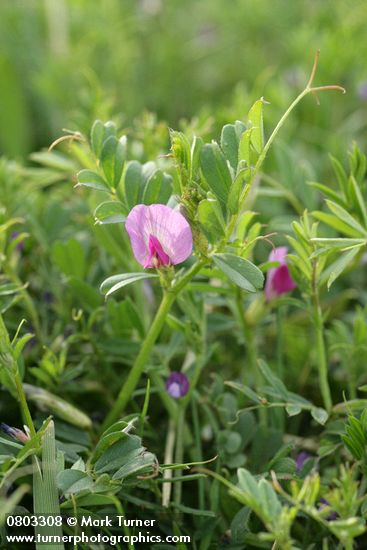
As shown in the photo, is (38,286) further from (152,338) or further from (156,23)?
(156,23)

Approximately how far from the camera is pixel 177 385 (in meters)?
0.96

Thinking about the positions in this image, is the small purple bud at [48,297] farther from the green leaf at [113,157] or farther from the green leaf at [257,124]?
the green leaf at [257,124]

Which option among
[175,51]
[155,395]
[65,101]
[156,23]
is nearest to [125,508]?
[155,395]

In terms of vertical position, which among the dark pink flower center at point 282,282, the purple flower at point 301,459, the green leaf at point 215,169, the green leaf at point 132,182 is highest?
the green leaf at point 215,169

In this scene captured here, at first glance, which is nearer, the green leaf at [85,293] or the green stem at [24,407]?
the green stem at [24,407]

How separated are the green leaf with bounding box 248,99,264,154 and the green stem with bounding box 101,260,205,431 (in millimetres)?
152

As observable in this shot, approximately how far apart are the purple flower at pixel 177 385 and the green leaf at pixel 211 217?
0.79 ft

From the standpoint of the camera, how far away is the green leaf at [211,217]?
0.77 meters

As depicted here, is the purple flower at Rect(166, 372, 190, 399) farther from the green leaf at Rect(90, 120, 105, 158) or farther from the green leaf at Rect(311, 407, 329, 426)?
the green leaf at Rect(90, 120, 105, 158)

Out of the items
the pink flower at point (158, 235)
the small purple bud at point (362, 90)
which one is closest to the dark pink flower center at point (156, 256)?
the pink flower at point (158, 235)

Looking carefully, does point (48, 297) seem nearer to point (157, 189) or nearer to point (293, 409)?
point (157, 189)

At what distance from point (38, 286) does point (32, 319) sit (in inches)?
4.3

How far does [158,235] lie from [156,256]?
0.03 m

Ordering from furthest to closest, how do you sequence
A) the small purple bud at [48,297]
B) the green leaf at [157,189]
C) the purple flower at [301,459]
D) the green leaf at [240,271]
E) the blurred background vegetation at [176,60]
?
the blurred background vegetation at [176,60], the small purple bud at [48,297], the purple flower at [301,459], the green leaf at [157,189], the green leaf at [240,271]
